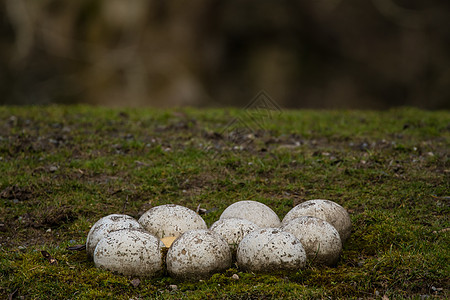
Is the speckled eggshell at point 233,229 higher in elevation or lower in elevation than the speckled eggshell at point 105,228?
higher

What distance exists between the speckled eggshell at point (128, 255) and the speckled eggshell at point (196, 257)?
14 cm

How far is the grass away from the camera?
14.2ft

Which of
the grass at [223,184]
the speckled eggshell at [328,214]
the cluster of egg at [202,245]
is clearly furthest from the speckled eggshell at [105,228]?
the speckled eggshell at [328,214]

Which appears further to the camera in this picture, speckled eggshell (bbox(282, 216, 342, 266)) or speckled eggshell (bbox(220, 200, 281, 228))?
speckled eggshell (bbox(220, 200, 281, 228))

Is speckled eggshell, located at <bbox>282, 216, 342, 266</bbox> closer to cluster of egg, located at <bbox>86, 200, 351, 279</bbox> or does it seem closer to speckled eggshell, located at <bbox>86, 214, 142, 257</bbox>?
cluster of egg, located at <bbox>86, 200, 351, 279</bbox>

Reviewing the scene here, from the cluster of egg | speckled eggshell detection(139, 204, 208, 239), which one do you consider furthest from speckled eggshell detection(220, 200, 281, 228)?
speckled eggshell detection(139, 204, 208, 239)

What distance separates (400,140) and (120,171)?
468cm

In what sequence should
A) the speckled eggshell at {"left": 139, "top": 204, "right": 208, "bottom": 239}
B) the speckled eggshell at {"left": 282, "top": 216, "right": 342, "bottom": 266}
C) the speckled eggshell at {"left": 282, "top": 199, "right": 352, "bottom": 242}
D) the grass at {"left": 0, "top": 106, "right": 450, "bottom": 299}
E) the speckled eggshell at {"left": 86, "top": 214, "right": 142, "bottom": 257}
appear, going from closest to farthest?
the grass at {"left": 0, "top": 106, "right": 450, "bottom": 299}
the speckled eggshell at {"left": 282, "top": 216, "right": 342, "bottom": 266}
the speckled eggshell at {"left": 86, "top": 214, "right": 142, "bottom": 257}
the speckled eggshell at {"left": 139, "top": 204, "right": 208, "bottom": 239}
the speckled eggshell at {"left": 282, "top": 199, "right": 352, "bottom": 242}

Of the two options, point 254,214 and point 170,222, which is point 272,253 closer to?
point 254,214

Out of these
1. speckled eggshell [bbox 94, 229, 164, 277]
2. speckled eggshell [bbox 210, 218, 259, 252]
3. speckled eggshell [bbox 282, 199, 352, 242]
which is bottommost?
speckled eggshell [bbox 94, 229, 164, 277]

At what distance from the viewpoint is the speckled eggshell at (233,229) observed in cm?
483

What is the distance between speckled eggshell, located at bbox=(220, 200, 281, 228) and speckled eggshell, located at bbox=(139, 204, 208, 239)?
36cm

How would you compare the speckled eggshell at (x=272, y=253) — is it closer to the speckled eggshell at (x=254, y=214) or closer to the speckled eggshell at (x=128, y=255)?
the speckled eggshell at (x=254, y=214)

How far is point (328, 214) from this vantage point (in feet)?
16.8
